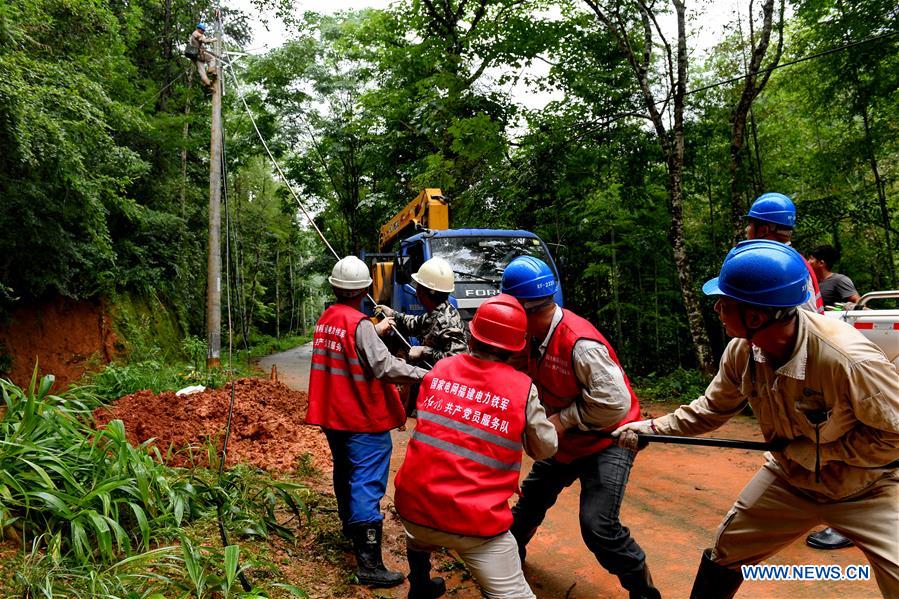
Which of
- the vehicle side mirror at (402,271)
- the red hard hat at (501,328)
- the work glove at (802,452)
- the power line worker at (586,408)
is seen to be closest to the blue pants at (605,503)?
the power line worker at (586,408)

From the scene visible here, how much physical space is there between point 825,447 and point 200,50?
9.85 meters

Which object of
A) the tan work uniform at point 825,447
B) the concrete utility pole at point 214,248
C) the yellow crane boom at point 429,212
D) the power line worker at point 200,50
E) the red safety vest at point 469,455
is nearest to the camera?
the tan work uniform at point 825,447

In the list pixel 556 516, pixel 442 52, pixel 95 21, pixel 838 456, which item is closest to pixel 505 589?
pixel 838 456

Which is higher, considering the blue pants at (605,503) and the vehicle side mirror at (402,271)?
the vehicle side mirror at (402,271)

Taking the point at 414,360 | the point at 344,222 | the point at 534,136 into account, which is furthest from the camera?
the point at 344,222

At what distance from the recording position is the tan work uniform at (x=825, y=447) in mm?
1934

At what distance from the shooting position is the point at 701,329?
31.2ft

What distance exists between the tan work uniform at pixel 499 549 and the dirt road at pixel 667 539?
3.92 ft

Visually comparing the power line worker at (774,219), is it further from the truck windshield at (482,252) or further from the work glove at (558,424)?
the truck windshield at (482,252)

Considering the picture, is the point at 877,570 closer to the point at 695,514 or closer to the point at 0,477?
the point at 695,514

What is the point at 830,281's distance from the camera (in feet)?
15.7

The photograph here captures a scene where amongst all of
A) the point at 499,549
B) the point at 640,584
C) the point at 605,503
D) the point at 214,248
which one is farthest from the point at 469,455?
the point at 214,248

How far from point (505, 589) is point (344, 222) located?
24.8m

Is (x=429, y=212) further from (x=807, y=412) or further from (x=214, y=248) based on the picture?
(x=807, y=412)
